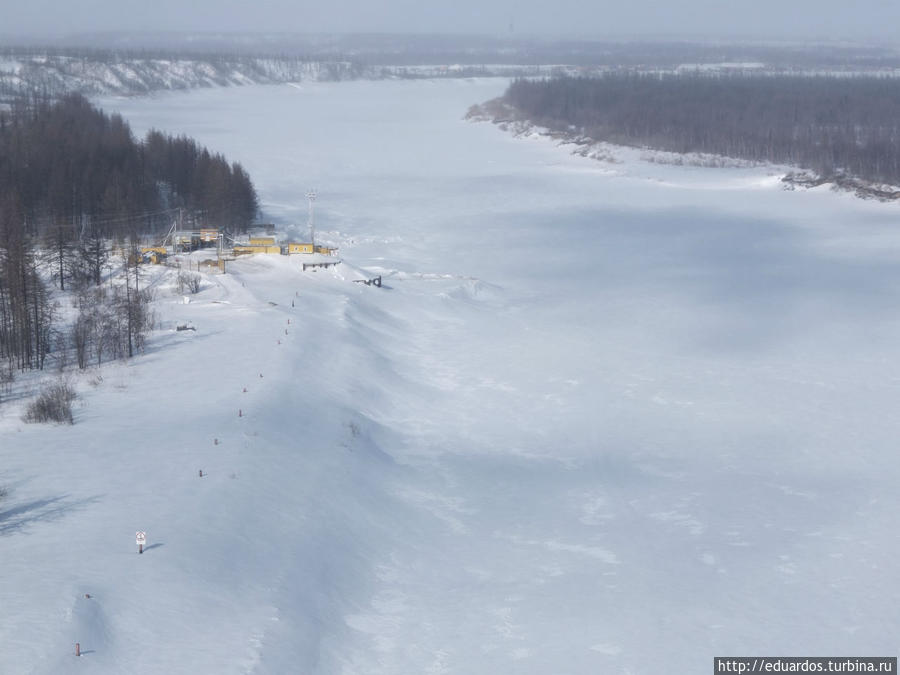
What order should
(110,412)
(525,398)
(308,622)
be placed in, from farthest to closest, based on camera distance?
(525,398), (110,412), (308,622)

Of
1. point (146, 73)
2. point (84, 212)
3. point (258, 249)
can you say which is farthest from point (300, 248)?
point (146, 73)

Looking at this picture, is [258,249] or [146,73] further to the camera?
[146,73]

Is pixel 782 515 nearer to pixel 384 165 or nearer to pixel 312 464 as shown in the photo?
pixel 312 464

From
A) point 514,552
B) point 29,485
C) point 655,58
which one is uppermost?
point 655,58

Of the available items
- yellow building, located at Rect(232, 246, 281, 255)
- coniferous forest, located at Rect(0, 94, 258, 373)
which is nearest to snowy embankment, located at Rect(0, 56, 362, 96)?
coniferous forest, located at Rect(0, 94, 258, 373)

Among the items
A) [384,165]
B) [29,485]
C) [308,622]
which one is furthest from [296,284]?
[384,165]

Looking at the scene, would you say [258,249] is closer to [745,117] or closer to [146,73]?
[745,117]
